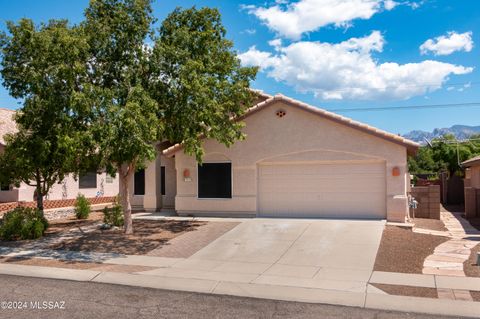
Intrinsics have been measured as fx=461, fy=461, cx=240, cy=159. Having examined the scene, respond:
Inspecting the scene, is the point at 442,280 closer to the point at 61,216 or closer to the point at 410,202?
the point at 410,202

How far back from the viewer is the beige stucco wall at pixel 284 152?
16.3 m

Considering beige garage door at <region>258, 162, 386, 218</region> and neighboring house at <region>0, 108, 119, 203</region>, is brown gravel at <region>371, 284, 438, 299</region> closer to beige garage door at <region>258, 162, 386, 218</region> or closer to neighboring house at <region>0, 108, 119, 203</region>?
beige garage door at <region>258, 162, 386, 218</region>

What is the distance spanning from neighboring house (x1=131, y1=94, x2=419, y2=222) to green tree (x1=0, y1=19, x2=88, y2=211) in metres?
5.68

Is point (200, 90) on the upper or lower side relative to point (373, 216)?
upper

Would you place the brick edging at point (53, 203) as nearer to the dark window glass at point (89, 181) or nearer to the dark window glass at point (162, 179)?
the dark window glass at point (89, 181)

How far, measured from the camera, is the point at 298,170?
17.7 m

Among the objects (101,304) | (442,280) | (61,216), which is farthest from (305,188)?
(61,216)

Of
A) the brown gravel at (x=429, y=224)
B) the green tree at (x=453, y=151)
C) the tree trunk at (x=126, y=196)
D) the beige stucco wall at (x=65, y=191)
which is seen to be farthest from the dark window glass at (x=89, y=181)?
the green tree at (x=453, y=151)

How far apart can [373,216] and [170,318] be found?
1096cm

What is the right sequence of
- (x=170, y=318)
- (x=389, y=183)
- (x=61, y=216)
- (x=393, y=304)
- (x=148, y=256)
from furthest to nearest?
1. (x=61, y=216)
2. (x=389, y=183)
3. (x=148, y=256)
4. (x=393, y=304)
5. (x=170, y=318)

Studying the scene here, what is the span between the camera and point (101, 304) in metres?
8.34

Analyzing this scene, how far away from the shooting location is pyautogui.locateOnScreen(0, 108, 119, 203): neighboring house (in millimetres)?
25516

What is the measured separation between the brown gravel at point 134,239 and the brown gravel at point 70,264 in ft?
4.64

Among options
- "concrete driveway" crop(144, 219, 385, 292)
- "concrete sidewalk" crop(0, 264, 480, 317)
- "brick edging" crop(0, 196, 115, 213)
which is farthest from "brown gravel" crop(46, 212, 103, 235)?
"concrete driveway" crop(144, 219, 385, 292)
